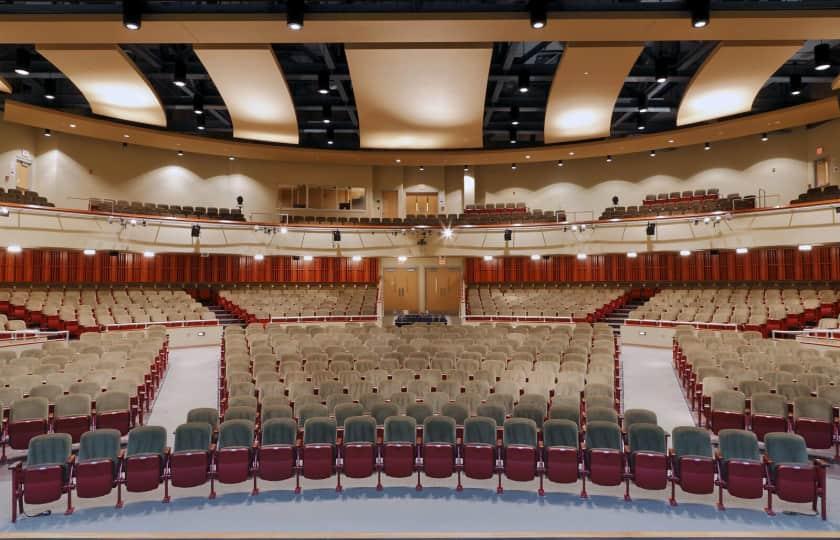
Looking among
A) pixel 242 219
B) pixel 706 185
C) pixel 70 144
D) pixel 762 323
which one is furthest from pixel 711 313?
pixel 70 144

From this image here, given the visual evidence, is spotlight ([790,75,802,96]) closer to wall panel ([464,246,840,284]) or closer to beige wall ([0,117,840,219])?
beige wall ([0,117,840,219])

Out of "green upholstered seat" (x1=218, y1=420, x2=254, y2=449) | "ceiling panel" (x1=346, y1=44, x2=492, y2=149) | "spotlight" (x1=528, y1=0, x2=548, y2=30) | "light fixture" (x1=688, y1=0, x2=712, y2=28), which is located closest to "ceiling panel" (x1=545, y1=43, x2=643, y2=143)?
"ceiling panel" (x1=346, y1=44, x2=492, y2=149)

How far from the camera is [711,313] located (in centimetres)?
1611

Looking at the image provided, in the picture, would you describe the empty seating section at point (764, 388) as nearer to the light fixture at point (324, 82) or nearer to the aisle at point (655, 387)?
the aisle at point (655, 387)

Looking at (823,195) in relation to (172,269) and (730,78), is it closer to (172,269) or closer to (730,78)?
(730,78)

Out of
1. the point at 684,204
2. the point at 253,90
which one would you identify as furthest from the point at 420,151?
the point at 684,204

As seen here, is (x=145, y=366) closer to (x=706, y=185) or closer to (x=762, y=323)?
(x=762, y=323)

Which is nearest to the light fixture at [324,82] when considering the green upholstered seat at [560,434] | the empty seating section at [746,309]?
the empty seating section at [746,309]

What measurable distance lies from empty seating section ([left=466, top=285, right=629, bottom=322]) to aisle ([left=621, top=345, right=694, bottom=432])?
3965 mm

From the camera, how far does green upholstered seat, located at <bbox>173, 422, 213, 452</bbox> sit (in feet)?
19.0

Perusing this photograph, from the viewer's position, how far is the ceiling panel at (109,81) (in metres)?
13.9

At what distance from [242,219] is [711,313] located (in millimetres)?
17549

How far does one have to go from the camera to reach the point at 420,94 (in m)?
17.3

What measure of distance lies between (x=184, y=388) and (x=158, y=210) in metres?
11.0
